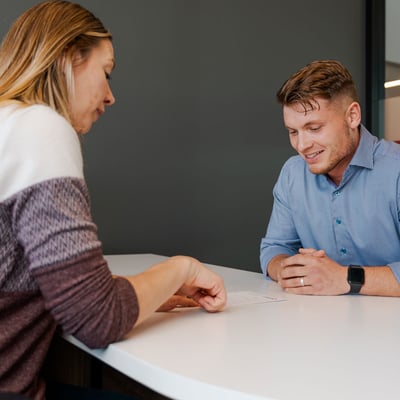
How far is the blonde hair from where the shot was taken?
921 millimetres

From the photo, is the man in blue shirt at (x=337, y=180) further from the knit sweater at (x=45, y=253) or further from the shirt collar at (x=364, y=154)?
the knit sweater at (x=45, y=253)

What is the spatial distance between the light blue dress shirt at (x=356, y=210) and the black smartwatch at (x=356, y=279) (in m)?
0.31

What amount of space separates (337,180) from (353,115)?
0.22 m

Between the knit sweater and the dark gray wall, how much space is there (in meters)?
1.84

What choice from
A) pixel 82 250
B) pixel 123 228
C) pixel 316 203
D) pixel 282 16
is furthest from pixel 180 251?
pixel 82 250

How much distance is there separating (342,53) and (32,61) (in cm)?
305

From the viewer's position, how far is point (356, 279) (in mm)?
1342

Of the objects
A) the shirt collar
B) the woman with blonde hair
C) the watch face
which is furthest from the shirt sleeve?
the woman with blonde hair

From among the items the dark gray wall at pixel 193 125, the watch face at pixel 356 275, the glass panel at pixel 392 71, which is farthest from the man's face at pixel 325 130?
the glass panel at pixel 392 71

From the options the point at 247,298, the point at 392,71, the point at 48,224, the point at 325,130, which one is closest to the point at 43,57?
the point at 48,224

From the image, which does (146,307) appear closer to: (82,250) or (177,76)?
(82,250)

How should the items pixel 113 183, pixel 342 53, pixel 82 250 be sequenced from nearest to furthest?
pixel 82 250
pixel 113 183
pixel 342 53

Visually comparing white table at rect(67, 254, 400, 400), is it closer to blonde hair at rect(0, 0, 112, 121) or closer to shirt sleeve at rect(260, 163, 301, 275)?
blonde hair at rect(0, 0, 112, 121)

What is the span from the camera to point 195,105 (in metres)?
2.99
